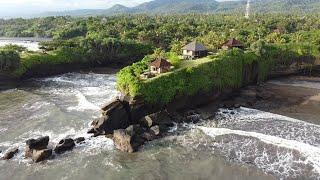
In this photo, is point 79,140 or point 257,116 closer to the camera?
point 79,140

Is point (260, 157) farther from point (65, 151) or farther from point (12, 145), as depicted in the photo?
point (12, 145)

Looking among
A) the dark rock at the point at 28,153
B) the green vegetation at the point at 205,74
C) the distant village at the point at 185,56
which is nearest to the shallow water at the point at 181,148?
the dark rock at the point at 28,153

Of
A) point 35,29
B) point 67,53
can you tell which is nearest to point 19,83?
point 67,53

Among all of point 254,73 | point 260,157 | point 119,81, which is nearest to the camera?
point 260,157

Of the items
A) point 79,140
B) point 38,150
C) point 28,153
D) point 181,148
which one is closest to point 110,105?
point 79,140

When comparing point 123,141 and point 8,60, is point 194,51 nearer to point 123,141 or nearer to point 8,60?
point 123,141

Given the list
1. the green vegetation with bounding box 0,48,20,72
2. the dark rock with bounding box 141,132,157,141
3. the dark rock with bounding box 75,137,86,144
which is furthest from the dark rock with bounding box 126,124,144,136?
the green vegetation with bounding box 0,48,20,72

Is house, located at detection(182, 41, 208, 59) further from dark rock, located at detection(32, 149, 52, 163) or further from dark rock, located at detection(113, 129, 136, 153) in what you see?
dark rock, located at detection(32, 149, 52, 163)
